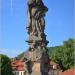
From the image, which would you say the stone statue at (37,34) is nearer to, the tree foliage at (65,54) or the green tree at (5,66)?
the green tree at (5,66)

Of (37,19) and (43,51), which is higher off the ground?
(37,19)

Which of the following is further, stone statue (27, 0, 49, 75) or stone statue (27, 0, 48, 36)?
stone statue (27, 0, 48, 36)

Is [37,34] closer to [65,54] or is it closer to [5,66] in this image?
[5,66]

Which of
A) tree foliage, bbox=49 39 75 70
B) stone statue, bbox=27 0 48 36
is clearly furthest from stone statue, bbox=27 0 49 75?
tree foliage, bbox=49 39 75 70

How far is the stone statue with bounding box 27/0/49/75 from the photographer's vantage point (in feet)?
39.9

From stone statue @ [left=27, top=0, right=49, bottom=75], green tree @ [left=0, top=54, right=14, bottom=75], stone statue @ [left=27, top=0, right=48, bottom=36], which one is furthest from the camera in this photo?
green tree @ [left=0, top=54, right=14, bottom=75]

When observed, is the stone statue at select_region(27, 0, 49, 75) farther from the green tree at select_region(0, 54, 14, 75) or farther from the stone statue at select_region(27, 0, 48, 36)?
the green tree at select_region(0, 54, 14, 75)

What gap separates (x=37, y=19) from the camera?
1248cm

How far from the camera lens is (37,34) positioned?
488 inches

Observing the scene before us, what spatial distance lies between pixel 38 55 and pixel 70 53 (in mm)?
42101

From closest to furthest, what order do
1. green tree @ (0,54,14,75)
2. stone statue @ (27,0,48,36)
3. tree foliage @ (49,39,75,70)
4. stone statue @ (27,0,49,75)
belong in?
stone statue @ (27,0,49,75) < stone statue @ (27,0,48,36) < green tree @ (0,54,14,75) < tree foliage @ (49,39,75,70)

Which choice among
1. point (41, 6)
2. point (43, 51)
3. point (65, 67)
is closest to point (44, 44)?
point (43, 51)

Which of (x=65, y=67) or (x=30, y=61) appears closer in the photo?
(x=30, y=61)

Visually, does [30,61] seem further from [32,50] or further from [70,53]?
[70,53]
